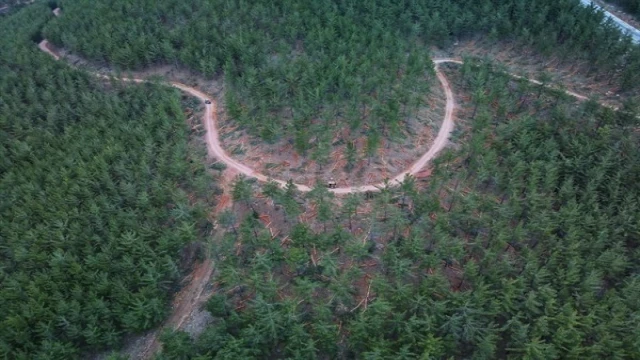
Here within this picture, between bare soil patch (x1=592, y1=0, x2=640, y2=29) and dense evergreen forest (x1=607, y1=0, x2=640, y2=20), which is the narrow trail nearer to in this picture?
bare soil patch (x1=592, y1=0, x2=640, y2=29)

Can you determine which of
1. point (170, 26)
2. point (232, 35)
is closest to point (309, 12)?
point (232, 35)

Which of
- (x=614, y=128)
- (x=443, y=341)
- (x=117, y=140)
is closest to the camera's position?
(x=443, y=341)

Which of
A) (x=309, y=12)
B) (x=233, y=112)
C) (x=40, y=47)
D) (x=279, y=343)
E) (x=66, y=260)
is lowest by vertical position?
(x=40, y=47)

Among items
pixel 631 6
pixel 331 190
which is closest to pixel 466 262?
pixel 331 190

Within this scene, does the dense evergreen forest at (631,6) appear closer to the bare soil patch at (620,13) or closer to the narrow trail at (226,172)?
the bare soil patch at (620,13)

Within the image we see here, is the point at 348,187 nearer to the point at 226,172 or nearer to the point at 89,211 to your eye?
the point at 226,172

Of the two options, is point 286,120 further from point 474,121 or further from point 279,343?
point 279,343

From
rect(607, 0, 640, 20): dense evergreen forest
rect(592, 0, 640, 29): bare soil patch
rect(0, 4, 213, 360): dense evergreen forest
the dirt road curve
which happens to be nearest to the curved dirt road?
the dirt road curve

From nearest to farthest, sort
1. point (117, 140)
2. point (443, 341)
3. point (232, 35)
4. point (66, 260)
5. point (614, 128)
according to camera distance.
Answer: point (443, 341) < point (66, 260) < point (614, 128) < point (117, 140) < point (232, 35)
